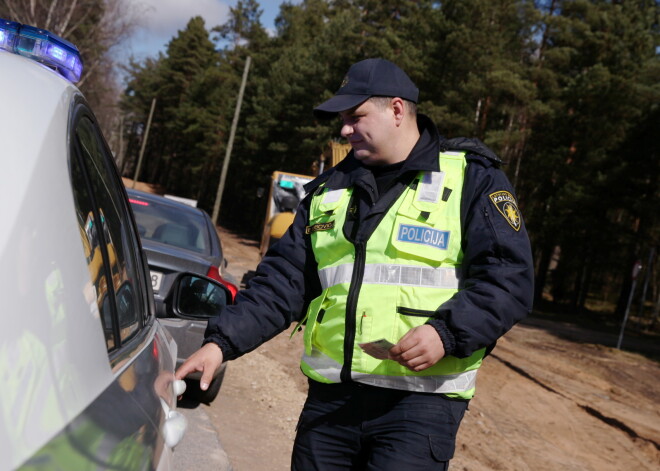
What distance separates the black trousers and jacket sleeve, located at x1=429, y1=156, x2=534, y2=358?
0.25 meters

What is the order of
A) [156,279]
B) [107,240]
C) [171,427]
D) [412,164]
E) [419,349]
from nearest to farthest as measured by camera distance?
[107,240]
[171,427]
[419,349]
[412,164]
[156,279]

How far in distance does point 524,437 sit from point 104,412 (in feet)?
25.1

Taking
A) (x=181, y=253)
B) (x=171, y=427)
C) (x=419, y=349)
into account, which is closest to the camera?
(x=171, y=427)

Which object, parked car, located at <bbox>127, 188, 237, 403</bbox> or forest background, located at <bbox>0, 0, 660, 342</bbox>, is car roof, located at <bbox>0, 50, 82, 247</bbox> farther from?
forest background, located at <bbox>0, 0, 660, 342</bbox>

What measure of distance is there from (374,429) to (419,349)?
0.39m

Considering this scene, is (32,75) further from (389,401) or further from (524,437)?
(524,437)

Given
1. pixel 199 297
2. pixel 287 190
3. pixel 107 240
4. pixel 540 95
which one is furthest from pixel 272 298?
pixel 540 95

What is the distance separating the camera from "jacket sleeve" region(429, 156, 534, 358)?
239 centimetres

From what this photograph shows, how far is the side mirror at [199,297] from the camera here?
111 inches

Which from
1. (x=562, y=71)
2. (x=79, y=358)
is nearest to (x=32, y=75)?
(x=79, y=358)

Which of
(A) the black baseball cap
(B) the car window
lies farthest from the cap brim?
(B) the car window

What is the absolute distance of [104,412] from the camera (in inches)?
50.1

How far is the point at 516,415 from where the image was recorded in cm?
948

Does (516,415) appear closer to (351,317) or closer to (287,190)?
(351,317)
